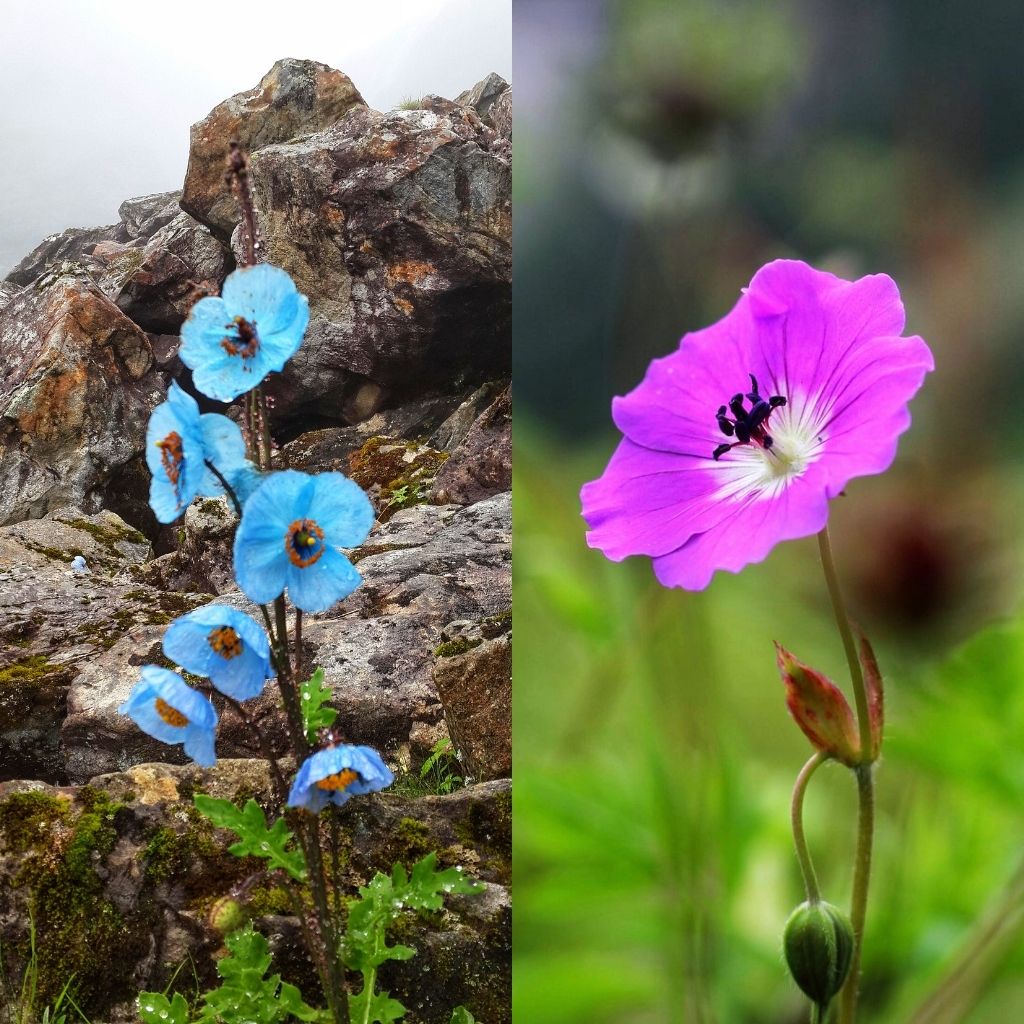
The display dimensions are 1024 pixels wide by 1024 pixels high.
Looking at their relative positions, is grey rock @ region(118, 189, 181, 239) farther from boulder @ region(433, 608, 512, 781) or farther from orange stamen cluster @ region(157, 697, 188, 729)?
orange stamen cluster @ region(157, 697, 188, 729)

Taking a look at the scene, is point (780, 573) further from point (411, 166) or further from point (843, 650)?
point (411, 166)

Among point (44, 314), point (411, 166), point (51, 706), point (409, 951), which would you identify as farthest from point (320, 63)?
point (409, 951)

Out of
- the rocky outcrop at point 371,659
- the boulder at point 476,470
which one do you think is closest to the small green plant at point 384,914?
the rocky outcrop at point 371,659

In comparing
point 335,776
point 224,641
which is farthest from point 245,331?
point 335,776

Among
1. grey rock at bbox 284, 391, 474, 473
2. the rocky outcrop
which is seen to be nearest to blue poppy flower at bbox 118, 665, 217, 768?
the rocky outcrop

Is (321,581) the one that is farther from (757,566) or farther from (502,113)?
(502,113)

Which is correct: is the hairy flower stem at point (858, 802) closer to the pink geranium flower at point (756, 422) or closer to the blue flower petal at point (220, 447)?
the pink geranium flower at point (756, 422)
